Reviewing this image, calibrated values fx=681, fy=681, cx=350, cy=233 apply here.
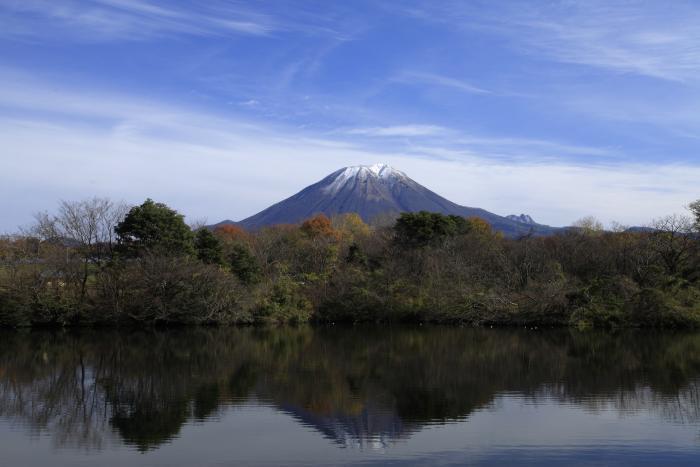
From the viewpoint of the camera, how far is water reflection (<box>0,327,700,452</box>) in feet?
45.1

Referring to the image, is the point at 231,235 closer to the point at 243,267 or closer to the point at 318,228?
the point at 318,228

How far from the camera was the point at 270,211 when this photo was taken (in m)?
136

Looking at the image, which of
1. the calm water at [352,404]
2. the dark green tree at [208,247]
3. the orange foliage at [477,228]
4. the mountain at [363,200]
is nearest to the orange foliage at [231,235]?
the dark green tree at [208,247]

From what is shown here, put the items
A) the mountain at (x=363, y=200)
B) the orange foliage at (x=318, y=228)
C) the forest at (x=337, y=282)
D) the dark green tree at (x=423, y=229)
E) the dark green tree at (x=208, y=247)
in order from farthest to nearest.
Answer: the mountain at (x=363, y=200), the orange foliage at (x=318, y=228), the dark green tree at (x=423, y=229), the dark green tree at (x=208, y=247), the forest at (x=337, y=282)

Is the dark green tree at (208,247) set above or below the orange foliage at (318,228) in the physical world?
below

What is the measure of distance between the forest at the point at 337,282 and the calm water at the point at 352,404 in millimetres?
6899

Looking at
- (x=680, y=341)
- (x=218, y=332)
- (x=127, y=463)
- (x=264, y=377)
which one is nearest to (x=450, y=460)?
(x=127, y=463)

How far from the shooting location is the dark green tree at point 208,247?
121ft

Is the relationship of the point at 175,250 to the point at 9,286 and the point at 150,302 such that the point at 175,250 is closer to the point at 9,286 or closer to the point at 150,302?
the point at 150,302

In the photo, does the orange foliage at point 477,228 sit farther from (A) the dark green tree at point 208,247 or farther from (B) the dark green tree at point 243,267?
(A) the dark green tree at point 208,247

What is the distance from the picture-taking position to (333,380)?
59.9ft

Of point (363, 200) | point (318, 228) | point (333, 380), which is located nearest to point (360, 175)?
point (363, 200)

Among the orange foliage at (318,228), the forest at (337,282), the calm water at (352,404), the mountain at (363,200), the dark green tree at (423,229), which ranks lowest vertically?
the calm water at (352,404)

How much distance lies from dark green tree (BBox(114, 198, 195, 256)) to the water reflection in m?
6.38
